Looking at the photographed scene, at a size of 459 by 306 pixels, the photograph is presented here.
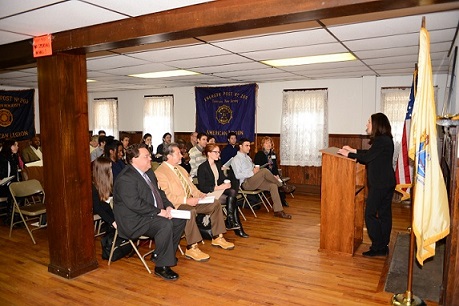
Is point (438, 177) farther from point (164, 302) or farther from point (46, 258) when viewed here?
point (46, 258)

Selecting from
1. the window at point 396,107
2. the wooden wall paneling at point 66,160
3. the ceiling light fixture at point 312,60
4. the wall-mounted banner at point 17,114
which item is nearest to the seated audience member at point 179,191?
the wooden wall paneling at point 66,160

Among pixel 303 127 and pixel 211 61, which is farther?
pixel 303 127

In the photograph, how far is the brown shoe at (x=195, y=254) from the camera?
4.09m

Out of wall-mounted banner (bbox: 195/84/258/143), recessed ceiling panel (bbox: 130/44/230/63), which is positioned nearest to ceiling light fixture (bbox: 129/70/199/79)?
recessed ceiling panel (bbox: 130/44/230/63)

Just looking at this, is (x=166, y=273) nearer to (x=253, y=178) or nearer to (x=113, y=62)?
(x=253, y=178)

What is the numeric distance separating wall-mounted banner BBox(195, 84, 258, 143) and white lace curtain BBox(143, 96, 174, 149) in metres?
1.02

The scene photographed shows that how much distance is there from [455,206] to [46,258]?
428 centimetres

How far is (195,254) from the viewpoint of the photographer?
4.11 m

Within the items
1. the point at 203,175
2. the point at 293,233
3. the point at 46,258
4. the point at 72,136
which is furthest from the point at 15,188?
the point at 293,233

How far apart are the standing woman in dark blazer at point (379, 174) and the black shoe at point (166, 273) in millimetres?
2306

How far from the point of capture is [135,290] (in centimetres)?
336

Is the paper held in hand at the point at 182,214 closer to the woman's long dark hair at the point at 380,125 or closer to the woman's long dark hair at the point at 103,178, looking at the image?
the woman's long dark hair at the point at 103,178

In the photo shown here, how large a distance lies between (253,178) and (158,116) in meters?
4.62

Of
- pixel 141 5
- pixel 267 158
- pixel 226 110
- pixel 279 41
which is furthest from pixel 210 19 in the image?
pixel 226 110
